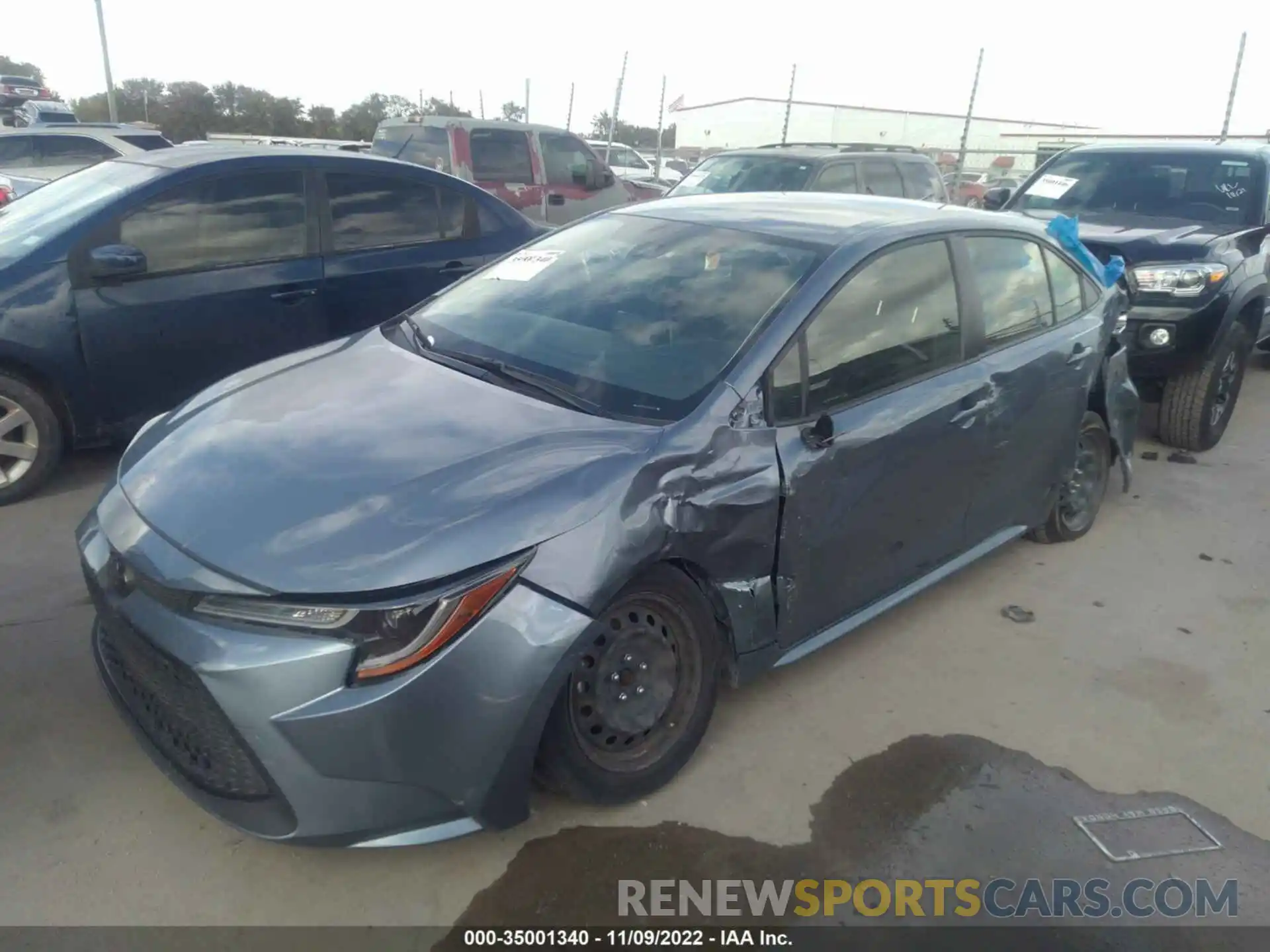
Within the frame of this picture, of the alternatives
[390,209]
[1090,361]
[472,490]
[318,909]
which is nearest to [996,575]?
[1090,361]

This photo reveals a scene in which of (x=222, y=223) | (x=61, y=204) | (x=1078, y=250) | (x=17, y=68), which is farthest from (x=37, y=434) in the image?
(x=17, y=68)

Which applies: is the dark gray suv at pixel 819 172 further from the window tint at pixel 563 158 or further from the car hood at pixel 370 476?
the car hood at pixel 370 476

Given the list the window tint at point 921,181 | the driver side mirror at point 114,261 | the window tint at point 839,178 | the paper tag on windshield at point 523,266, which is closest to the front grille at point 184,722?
the paper tag on windshield at point 523,266

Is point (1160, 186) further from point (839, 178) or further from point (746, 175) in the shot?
point (746, 175)

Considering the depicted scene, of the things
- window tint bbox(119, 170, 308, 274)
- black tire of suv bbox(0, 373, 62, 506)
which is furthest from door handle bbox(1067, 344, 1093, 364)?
black tire of suv bbox(0, 373, 62, 506)

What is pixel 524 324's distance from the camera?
3309 mm

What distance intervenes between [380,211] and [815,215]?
2.95 meters

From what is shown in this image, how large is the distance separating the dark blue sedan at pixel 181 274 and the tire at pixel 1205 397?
177 inches

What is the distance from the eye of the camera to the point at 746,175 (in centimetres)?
932

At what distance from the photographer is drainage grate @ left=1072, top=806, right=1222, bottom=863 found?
2.74 m

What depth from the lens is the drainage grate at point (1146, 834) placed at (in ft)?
9.00

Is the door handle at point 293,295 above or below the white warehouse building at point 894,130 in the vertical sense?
below

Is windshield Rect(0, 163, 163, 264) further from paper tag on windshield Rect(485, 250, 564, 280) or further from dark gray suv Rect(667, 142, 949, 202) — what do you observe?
dark gray suv Rect(667, 142, 949, 202)

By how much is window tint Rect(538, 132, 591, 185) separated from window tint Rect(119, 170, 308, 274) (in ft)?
20.9
